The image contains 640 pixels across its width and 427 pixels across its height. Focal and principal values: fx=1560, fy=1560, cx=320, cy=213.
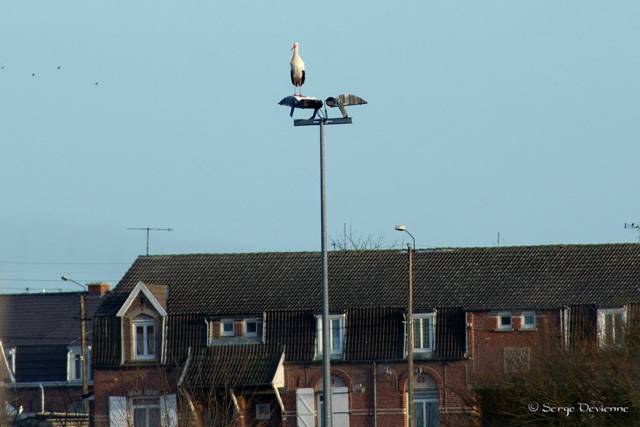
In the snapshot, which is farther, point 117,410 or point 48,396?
point 48,396

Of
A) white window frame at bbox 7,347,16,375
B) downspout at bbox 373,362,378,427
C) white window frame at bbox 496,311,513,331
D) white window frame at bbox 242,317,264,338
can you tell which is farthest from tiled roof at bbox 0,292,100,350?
white window frame at bbox 496,311,513,331

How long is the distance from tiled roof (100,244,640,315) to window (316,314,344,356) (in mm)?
419

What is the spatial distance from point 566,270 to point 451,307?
469 centimetres

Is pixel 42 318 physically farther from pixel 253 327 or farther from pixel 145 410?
pixel 253 327

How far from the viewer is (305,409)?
Answer: 57.4m

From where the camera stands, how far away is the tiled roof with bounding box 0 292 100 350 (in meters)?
76.2

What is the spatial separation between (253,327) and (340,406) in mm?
4670

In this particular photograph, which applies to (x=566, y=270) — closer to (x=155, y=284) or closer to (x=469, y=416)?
(x=155, y=284)

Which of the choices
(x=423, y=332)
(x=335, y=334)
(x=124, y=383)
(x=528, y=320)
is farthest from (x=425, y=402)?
(x=124, y=383)

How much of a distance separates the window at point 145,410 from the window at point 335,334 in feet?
21.0

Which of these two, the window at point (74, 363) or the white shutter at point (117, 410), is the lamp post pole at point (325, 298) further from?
the window at point (74, 363)

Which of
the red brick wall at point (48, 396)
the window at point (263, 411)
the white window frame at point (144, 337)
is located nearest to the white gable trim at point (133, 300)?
the white window frame at point (144, 337)

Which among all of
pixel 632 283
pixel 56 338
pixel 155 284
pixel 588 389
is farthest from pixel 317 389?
pixel 588 389

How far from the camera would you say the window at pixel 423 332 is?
57097 mm
